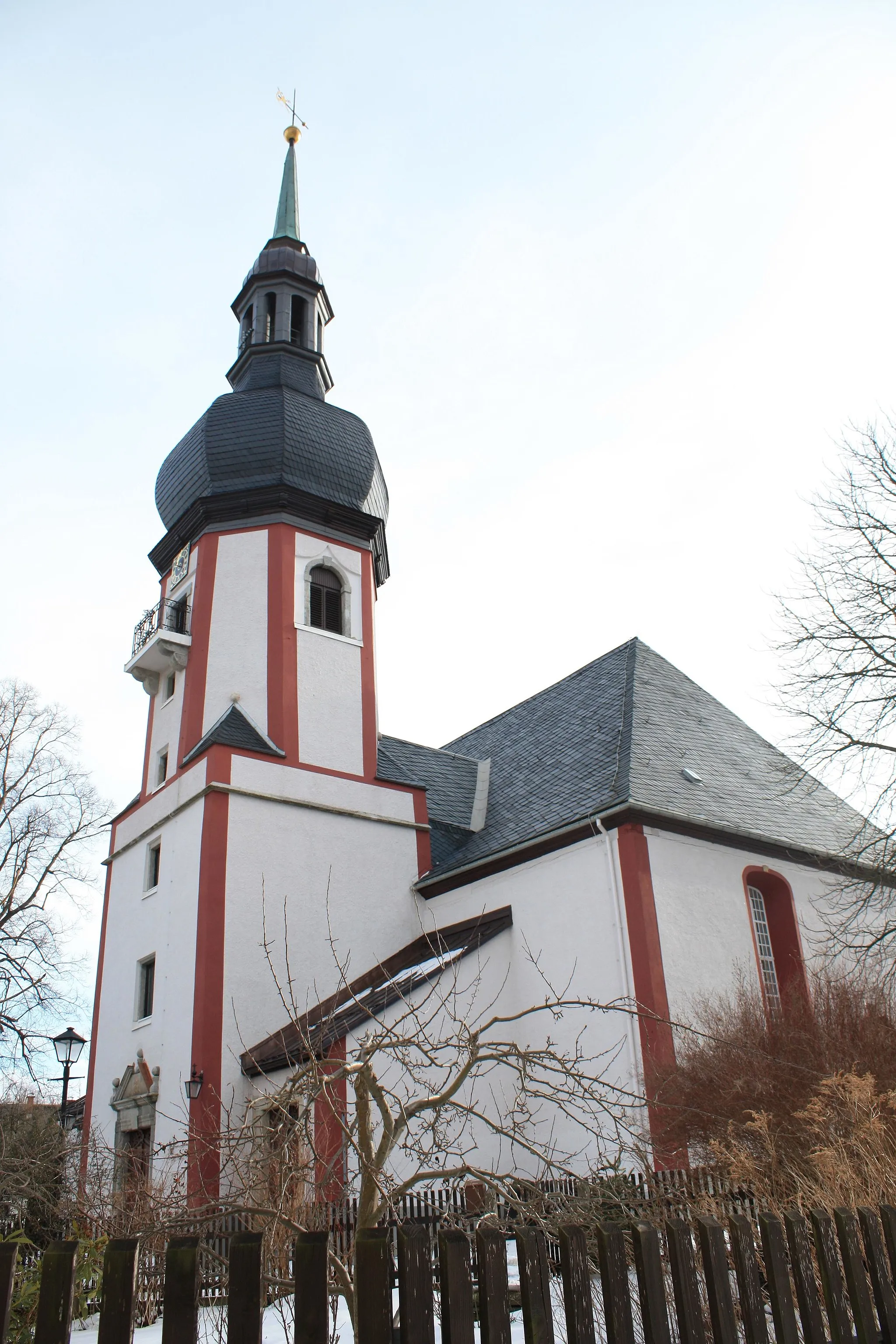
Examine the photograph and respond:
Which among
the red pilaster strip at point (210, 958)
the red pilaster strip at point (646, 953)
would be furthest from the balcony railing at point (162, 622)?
the red pilaster strip at point (646, 953)

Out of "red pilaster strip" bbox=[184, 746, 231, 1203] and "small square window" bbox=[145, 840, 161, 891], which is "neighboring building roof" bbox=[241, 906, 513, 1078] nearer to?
"red pilaster strip" bbox=[184, 746, 231, 1203]

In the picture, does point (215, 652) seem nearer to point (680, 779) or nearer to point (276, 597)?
point (276, 597)

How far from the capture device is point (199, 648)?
19.7m

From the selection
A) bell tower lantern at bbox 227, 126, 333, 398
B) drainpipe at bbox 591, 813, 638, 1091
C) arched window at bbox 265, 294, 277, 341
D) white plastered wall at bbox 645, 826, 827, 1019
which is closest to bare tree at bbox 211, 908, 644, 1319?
drainpipe at bbox 591, 813, 638, 1091

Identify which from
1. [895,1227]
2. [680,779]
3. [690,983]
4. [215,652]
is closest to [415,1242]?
[895,1227]

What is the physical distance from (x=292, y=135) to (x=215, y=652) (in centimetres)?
2007

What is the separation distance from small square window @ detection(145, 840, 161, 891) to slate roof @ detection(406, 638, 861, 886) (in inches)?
187

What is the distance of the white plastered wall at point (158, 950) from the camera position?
629 inches

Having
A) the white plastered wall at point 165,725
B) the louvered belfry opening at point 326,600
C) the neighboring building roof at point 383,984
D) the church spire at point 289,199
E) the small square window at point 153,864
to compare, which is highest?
the church spire at point 289,199

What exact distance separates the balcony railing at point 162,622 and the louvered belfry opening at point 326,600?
95.9 inches

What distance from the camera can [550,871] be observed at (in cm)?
1661

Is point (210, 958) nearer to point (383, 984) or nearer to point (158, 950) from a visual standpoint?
point (158, 950)

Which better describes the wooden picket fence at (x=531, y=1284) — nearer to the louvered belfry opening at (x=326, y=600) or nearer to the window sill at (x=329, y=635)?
the window sill at (x=329, y=635)

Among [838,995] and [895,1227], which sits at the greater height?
[838,995]
